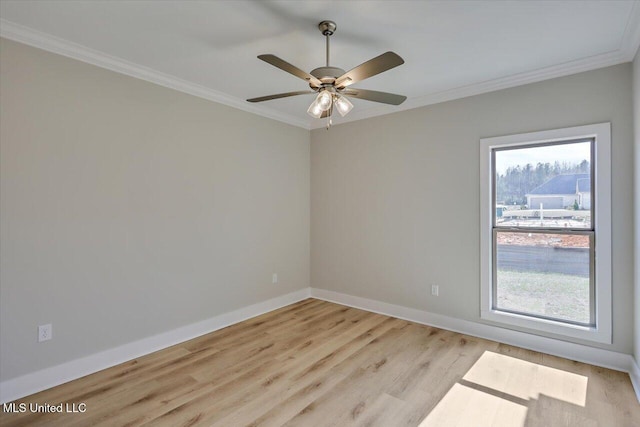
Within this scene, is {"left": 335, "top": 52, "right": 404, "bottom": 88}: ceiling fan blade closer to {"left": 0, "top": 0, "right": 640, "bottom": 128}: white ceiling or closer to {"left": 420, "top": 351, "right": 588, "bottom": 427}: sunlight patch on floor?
{"left": 0, "top": 0, "right": 640, "bottom": 128}: white ceiling

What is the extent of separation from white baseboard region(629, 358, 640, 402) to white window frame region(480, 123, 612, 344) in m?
0.23

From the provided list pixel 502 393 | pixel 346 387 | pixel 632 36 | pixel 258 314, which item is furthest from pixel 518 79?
pixel 258 314

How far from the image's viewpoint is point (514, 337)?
3211 millimetres

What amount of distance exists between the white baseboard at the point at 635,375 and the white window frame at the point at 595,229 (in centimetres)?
23

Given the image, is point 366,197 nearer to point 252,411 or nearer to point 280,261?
point 280,261

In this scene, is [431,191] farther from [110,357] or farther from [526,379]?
[110,357]

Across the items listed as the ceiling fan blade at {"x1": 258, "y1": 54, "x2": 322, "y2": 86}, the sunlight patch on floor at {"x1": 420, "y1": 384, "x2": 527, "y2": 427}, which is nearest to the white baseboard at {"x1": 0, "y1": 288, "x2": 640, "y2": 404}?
the sunlight patch on floor at {"x1": 420, "y1": 384, "x2": 527, "y2": 427}

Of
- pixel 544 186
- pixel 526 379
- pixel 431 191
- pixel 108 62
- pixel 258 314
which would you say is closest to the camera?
pixel 526 379

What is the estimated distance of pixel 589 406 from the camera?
2.23 metres

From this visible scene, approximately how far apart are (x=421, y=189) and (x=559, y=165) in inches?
52.9

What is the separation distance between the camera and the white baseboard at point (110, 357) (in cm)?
233

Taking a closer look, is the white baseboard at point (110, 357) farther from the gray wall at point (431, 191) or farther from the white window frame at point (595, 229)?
the white window frame at point (595, 229)

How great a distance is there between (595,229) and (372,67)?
253cm

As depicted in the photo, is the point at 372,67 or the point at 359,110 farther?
the point at 359,110
